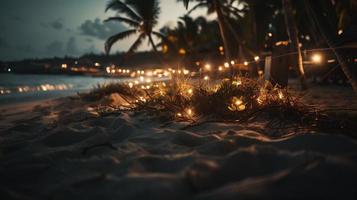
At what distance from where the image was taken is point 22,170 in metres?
1.76

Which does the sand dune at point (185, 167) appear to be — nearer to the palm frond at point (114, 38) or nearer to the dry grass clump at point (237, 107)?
the dry grass clump at point (237, 107)

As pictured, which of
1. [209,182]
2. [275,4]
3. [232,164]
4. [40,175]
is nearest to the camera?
[209,182]

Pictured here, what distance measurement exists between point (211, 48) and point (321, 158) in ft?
68.7

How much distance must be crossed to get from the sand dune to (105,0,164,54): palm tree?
12329 mm

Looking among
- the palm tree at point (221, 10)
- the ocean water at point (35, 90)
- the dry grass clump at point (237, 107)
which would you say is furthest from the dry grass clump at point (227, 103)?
the palm tree at point (221, 10)

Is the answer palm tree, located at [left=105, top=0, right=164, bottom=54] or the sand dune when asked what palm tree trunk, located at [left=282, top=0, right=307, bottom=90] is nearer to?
the sand dune

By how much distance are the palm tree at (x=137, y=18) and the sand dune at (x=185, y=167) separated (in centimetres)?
1233

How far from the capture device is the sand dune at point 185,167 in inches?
50.6

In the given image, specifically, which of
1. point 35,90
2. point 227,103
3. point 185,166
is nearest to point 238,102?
point 227,103

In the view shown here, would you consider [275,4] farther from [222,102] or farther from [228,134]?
[228,134]

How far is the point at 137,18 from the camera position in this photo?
46.6ft

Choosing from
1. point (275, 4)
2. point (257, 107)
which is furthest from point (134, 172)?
point (275, 4)

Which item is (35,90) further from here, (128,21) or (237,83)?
(237,83)

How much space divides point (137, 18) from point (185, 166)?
554 inches
